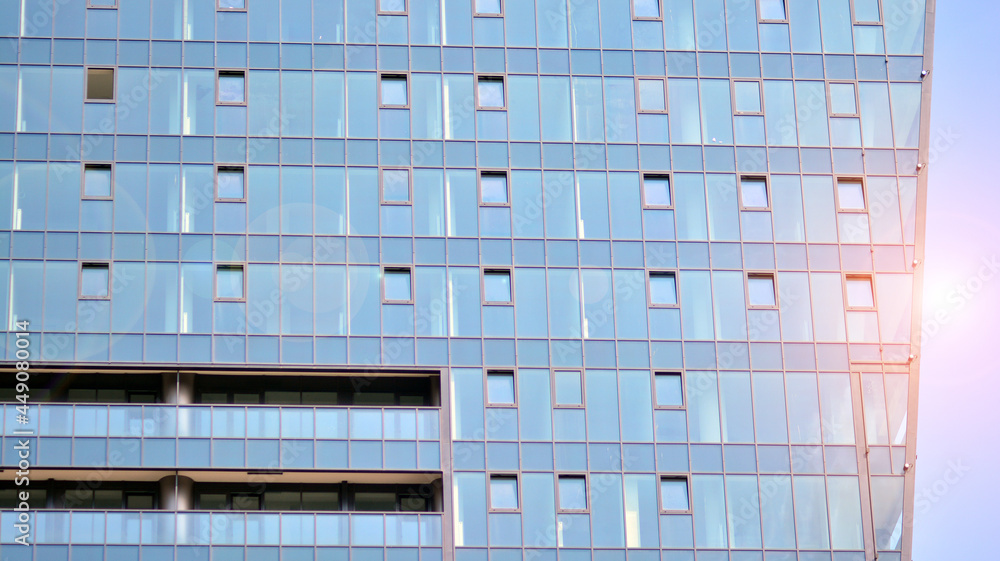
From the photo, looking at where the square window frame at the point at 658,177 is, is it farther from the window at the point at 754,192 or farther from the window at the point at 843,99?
the window at the point at 843,99

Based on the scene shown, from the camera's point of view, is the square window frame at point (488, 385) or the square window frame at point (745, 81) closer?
the square window frame at point (488, 385)

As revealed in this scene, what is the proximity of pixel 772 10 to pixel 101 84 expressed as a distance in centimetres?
2057

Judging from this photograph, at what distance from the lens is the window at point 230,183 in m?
41.1

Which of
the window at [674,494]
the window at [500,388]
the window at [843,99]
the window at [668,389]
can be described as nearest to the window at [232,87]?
the window at [500,388]

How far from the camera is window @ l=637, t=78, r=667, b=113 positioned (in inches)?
1683

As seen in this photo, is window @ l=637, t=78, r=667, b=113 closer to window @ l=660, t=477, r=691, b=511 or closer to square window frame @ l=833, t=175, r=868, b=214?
square window frame @ l=833, t=175, r=868, b=214

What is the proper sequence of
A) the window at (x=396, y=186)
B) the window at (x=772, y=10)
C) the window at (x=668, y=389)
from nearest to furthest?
the window at (x=668, y=389) → the window at (x=396, y=186) → the window at (x=772, y=10)

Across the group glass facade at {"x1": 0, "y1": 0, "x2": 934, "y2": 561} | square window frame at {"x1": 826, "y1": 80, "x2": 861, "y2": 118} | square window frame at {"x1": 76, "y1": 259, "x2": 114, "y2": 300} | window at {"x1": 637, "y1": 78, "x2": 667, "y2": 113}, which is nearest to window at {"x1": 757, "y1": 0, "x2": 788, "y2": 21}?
glass facade at {"x1": 0, "y1": 0, "x2": 934, "y2": 561}

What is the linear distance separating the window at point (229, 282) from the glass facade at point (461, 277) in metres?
0.14

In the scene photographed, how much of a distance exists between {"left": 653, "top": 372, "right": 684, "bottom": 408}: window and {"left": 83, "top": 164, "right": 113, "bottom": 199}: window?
1677 centimetres

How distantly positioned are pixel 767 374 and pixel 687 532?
5.19 meters

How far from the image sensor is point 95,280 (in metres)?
40.1

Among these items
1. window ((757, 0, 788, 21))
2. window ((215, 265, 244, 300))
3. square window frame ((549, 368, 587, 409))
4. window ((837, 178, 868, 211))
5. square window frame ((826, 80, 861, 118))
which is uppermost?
window ((757, 0, 788, 21))

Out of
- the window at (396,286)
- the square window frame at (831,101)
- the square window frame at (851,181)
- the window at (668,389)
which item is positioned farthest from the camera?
the square window frame at (831,101)
